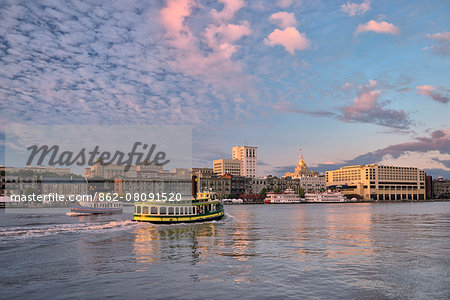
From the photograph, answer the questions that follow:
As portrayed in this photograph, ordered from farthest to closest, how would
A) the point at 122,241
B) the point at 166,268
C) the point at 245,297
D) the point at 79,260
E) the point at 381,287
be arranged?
the point at 122,241 → the point at 79,260 → the point at 166,268 → the point at 381,287 → the point at 245,297

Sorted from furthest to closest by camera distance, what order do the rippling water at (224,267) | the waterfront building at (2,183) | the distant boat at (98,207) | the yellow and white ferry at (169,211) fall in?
the waterfront building at (2,183) < the distant boat at (98,207) < the yellow and white ferry at (169,211) < the rippling water at (224,267)

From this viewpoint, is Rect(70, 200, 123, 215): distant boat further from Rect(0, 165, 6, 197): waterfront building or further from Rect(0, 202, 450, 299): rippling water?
Rect(0, 165, 6, 197): waterfront building

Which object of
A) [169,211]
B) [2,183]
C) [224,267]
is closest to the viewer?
[224,267]

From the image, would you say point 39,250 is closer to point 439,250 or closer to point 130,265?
point 130,265

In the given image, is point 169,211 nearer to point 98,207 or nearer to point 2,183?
point 98,207

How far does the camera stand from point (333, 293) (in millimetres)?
23266

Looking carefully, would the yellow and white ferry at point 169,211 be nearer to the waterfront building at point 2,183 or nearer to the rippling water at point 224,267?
the rippling water at point 224,267

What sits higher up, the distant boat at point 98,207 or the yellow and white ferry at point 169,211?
the yellow and white ferry at point 169,211

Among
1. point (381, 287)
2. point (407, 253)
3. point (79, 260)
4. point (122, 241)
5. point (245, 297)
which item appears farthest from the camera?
point (122, 241)

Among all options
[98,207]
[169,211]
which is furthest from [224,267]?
[98,207]

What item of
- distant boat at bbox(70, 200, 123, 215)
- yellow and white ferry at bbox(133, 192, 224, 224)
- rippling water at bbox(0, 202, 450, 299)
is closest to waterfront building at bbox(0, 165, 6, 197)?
distant boat at bbox(70, 200, 123, 215)

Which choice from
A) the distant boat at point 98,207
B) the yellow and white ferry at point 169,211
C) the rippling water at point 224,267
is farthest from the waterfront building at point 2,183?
the rippling water at point 224,267

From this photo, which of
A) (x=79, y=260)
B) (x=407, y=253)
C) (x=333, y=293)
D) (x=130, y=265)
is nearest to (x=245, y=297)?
(x=333, y=293)

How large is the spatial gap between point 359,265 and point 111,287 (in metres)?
19.6
